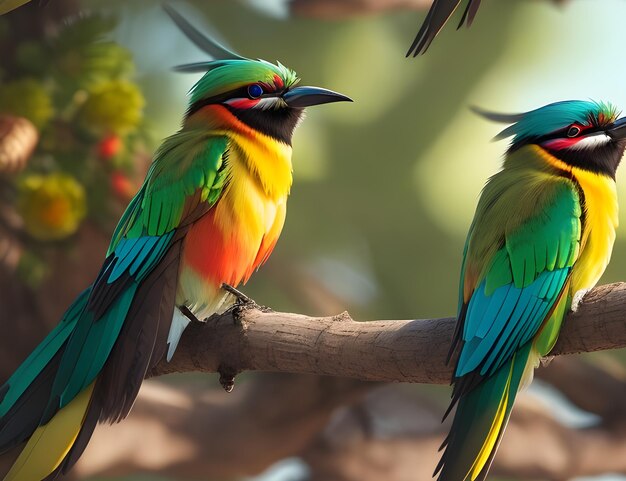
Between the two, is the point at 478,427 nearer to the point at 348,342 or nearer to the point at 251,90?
the point at 348,342

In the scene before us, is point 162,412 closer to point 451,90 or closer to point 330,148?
point 330,148

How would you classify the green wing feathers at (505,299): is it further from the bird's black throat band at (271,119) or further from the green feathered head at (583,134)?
the bird's black throat band at (271,119)

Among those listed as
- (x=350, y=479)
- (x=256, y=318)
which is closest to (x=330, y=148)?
(x=350, y=479)

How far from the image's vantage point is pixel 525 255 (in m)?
1.12

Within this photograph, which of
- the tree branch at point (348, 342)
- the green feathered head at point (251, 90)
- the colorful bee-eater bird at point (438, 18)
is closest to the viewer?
the colorful bee-eater bird at point (438, 18)

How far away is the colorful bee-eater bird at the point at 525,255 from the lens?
1.03 metres

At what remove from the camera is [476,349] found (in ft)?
3.42

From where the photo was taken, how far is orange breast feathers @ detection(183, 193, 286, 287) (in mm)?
1239

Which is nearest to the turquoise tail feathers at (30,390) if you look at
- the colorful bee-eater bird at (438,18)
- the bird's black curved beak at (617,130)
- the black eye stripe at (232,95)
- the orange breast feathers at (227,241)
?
the orange breast feathers at (227,241)

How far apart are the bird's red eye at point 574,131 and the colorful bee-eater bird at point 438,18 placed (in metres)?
0.44

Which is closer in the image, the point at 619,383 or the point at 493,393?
the point at 493,393

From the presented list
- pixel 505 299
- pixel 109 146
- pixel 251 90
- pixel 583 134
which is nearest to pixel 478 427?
pixel 505 299

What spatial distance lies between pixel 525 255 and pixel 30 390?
599 millimetres

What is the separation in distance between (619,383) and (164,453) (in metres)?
1.37
